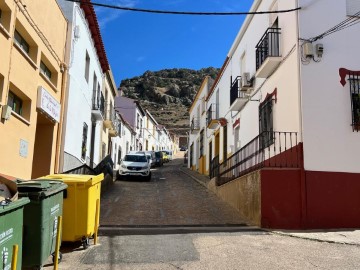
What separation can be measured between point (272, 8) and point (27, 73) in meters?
7.93

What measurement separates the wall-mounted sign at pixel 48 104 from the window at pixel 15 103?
1.65 feet

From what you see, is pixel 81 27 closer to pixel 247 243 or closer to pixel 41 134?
pixel 41 134

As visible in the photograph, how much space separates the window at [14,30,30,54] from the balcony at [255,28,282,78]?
6.84 metres

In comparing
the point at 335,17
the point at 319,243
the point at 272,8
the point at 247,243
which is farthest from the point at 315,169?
the point at 272,8

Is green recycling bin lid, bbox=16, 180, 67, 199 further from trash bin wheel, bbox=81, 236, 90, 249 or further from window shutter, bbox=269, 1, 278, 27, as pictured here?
window shutter, bbox=269, 1, 278, 27

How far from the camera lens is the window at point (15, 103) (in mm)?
9883

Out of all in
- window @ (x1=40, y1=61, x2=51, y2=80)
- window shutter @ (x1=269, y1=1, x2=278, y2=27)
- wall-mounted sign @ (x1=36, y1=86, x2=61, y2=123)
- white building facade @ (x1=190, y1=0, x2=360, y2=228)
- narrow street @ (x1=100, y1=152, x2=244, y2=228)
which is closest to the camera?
white building facade @ (x1=190, y1=0, x2=360, y2=228)

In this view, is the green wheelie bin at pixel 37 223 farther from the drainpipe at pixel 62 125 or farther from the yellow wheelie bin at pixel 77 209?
the drainpipe at pixel 62 125

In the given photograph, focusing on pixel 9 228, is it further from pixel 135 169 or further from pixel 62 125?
pixel 135 169

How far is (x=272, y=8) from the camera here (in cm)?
1330

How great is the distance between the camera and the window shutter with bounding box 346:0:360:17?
11259 millimetres

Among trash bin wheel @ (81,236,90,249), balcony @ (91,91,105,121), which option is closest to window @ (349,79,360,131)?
trash bin wheel @ (81,236,90,249)

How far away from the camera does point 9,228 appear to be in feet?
14.3

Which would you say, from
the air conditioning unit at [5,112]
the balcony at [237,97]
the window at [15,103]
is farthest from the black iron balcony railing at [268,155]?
the window at [15,103]
